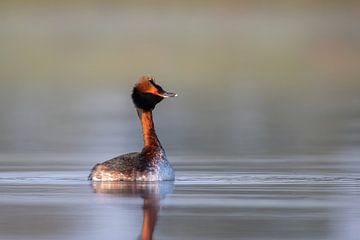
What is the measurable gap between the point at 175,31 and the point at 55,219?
4556 cm

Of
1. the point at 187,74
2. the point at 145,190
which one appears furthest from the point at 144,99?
the point at 187,74

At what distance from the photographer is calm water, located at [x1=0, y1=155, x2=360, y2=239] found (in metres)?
14.6

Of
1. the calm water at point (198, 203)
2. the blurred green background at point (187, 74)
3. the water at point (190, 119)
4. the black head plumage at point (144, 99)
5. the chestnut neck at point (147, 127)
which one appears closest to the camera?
the calm water at point (198, 203)

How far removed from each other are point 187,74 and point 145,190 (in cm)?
2653

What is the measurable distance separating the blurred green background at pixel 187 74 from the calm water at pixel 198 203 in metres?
2.89

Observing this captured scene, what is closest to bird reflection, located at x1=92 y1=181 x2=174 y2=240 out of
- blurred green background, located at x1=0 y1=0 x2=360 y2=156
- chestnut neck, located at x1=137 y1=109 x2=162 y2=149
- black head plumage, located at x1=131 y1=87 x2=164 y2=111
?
chestnut neck, located at x1=137 y1=109 x2=162 y2=149

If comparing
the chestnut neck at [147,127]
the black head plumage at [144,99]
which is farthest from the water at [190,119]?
the black head plumage at [144,99]

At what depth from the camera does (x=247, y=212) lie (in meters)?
15.8

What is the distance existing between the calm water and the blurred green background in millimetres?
2890

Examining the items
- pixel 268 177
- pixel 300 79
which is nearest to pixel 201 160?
pixel 268 177

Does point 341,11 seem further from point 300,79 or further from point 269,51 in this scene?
point 300,79

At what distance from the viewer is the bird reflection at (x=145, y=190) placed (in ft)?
53.1

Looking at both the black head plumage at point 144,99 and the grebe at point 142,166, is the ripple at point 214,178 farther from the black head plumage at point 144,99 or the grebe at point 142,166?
the black head plumage at point 144,99

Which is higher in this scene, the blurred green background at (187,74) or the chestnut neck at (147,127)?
the blurred green background at (187,74)
